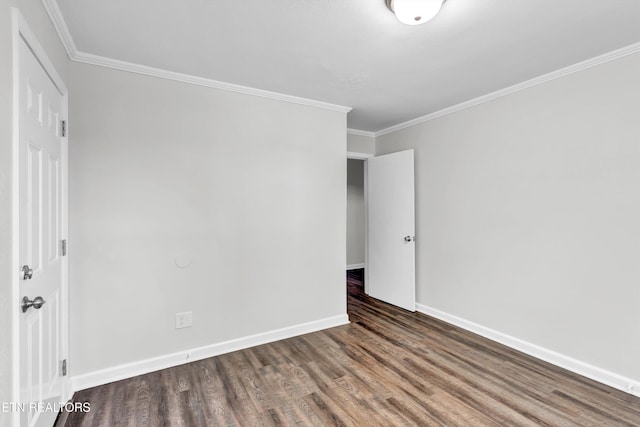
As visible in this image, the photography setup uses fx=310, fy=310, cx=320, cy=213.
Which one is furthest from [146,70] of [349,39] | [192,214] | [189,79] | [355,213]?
[355,213]

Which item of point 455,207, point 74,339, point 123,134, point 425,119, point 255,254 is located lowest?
point 74,339

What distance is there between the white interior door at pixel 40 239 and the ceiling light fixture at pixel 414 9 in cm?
174

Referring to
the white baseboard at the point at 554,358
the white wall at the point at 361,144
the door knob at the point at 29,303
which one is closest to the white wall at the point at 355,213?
the white wall at the point at 361,144

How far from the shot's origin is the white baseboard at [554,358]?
87.0 inches

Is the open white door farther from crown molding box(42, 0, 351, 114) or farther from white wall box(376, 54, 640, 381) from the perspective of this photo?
white wall box(376, 54, 640, 381)

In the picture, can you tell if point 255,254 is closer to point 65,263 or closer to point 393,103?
point 65,263

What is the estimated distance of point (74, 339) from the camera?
2.24 meters

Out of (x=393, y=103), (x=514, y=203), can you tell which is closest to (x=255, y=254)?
(x=393, y=103)

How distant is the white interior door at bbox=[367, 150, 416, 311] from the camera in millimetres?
3793

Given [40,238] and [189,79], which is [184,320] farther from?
[189,79]

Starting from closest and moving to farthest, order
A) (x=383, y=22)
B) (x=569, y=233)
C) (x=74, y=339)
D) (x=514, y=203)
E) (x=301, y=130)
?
1. (x=383, y=22)
2. (x=74, y=339)
3. (x=569, y=233)
4. (x=514, y=203)
5. (x=301, y=130)

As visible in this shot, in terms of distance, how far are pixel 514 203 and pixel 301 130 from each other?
7.08ft

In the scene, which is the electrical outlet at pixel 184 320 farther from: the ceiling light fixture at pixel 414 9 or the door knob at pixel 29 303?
the ceiling light fixture at pixel 414 9

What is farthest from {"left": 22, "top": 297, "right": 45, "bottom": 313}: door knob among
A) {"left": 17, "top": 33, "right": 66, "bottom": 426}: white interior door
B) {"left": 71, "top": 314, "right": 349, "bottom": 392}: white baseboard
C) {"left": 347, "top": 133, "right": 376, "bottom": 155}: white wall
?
{"left": 347, "top": 133, "right": 376, "bottom": 155}: white wall
